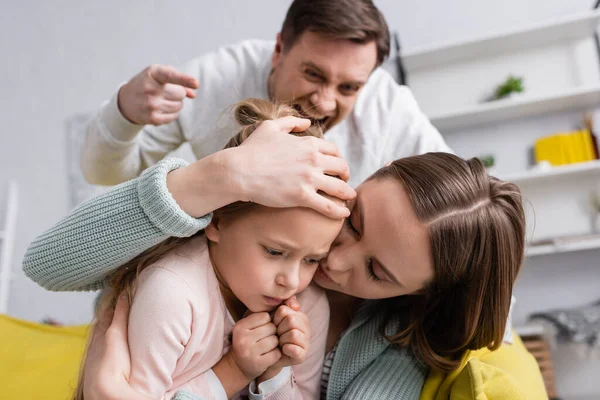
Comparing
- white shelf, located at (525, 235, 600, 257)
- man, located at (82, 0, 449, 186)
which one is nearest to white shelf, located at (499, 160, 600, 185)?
white shelf, located at (525, 235, 600, 257)

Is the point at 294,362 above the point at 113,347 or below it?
below

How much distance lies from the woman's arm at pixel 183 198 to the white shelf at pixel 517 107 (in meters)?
1.84

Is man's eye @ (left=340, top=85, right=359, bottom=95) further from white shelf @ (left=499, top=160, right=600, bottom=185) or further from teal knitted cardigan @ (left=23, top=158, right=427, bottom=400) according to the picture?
white shelf @ (left=499, top=160, right=600, bottom=185)

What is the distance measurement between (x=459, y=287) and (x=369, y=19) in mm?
680

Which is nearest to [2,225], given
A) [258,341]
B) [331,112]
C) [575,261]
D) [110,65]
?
[110,65]

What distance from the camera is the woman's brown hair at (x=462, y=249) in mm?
955

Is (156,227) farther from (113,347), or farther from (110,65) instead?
(110,65)

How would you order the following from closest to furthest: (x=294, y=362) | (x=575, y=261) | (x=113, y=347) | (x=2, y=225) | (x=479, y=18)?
(x=113, y=347) < (x=294, y=362) < (x=575, y=261) < (x=479, y=18) < (x=2, y=225)

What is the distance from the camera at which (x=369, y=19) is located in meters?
1.28

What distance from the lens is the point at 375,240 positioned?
94 centimetres

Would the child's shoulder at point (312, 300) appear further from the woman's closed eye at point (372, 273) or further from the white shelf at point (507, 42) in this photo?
the white shelf at point (507, 42)

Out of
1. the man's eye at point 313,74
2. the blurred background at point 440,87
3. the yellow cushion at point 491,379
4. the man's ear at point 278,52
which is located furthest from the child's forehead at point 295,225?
the blurred background at point 440,87

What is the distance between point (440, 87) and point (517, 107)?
1.42 ft

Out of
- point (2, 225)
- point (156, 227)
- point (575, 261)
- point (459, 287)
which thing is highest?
point (156, 227)
